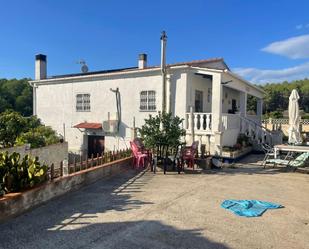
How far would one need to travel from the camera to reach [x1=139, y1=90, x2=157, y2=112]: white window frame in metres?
14.5

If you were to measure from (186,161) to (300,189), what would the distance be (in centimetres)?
425

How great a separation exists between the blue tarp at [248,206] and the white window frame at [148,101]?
856 centimetres

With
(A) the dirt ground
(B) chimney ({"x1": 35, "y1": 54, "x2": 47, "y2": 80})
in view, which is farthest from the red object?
(B) chimney ({"x1": 35, "y1": 54, "x2": 47, "y2": 80})

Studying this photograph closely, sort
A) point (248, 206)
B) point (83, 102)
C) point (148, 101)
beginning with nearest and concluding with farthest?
point (248, 206), point (148, 101), point (83, 102)

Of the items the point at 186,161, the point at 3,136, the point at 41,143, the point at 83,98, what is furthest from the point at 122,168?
the point at 83,98

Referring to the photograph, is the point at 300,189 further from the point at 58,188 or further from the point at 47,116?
the point at 47,116

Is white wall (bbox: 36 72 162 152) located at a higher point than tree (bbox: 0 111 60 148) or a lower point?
higher

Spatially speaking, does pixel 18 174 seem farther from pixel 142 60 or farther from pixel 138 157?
pixel 142 60

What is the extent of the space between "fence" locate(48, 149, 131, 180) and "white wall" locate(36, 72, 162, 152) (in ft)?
14.4

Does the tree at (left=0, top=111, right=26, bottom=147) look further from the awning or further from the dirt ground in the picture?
the dirt ground

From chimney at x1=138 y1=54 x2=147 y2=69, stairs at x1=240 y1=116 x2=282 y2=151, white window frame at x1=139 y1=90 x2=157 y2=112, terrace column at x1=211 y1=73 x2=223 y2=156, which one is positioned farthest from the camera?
chimney at x1=138 y1=54 x2=147 y2=69

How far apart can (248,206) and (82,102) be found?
13318mm

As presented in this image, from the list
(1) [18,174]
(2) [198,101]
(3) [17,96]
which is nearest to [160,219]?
(1) [18,174]

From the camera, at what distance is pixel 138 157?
10594mm
